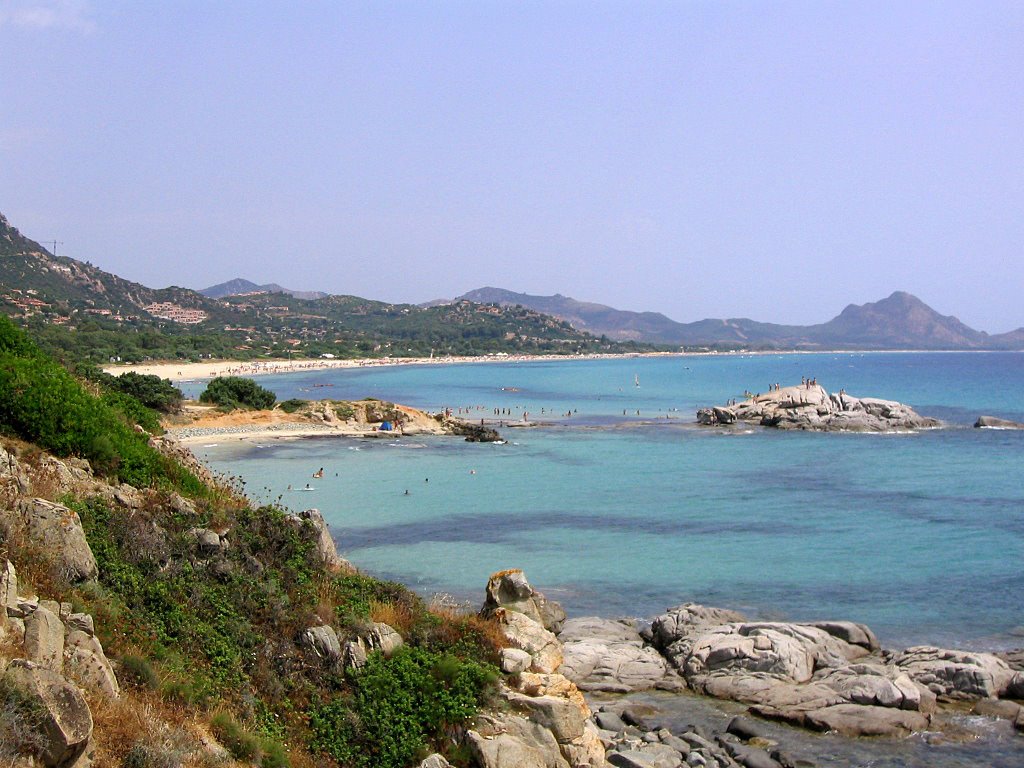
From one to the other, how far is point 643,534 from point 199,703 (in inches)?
897

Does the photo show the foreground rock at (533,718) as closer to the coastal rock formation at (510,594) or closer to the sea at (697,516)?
the coastal rock formation at (510,594)

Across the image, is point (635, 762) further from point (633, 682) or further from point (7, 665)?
point (7, 665)

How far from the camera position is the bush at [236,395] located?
6269 cm

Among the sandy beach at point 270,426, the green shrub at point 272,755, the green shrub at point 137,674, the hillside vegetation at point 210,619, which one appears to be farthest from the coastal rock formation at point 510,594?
the sandy beach at point 270,426

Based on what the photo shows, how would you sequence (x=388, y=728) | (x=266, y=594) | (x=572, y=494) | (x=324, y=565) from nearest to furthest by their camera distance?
(x=388, y=728) < (x=266, y=594) < (x=324, y=565) < (x=572, y=494)

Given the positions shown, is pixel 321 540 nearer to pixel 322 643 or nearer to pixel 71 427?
pixel 322 643

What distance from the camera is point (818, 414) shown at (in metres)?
68.8

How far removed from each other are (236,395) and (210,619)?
56890 millimetres

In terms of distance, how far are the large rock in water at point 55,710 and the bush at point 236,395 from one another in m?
56.8

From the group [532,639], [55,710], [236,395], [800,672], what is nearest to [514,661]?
[532,639]

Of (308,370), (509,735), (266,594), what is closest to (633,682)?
(509,735)

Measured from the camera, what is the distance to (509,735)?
32.4 feet

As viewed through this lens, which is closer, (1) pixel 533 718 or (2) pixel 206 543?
(1) pixel 533 718

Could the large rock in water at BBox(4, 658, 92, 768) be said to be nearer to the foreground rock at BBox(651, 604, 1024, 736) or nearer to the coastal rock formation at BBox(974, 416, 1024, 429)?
the foreground rock at BBox(651, 604, 1024, 736)
